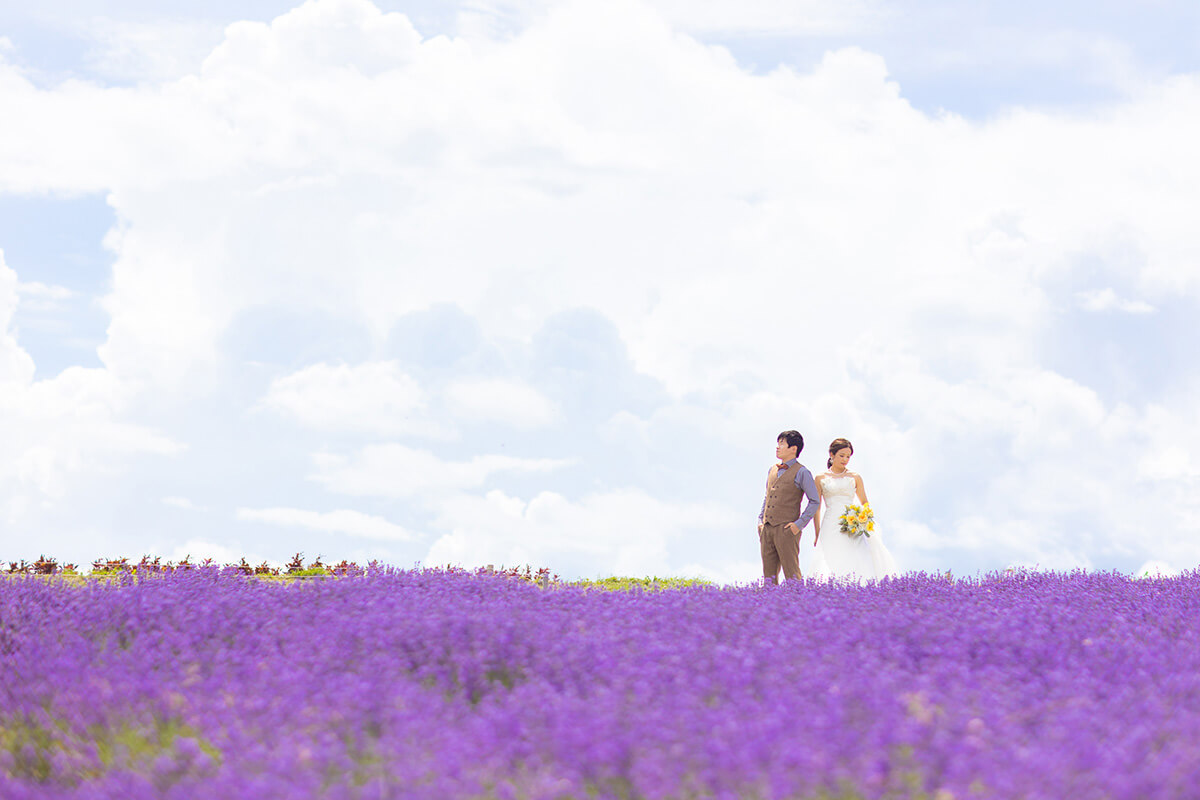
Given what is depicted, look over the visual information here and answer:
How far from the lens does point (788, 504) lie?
1147cm

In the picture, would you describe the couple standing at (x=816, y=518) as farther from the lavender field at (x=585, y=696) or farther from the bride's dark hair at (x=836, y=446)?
the lavender field at (x=585, y=696)

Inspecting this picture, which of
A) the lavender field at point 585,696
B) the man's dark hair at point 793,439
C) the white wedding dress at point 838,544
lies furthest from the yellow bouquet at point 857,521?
the lavender field at point 585,696

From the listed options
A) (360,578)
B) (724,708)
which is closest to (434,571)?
(360,578)

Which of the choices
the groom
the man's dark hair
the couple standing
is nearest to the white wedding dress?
the couple standing

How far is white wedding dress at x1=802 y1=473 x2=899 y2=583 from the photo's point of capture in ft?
38.2

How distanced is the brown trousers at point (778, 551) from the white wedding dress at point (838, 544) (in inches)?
14.4

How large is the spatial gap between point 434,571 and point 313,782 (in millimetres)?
6174

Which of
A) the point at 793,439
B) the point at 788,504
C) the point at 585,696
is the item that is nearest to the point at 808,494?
the point at 788,504

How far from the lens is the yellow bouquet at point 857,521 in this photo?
11531mm

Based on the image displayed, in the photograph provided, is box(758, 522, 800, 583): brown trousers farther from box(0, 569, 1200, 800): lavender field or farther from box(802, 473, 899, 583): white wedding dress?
box(0, 569, 1200, 800): lavender field

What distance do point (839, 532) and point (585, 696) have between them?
315 inches

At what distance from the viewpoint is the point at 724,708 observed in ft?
11.9

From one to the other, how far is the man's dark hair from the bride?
22.7 inches

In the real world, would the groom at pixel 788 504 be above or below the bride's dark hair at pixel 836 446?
below
